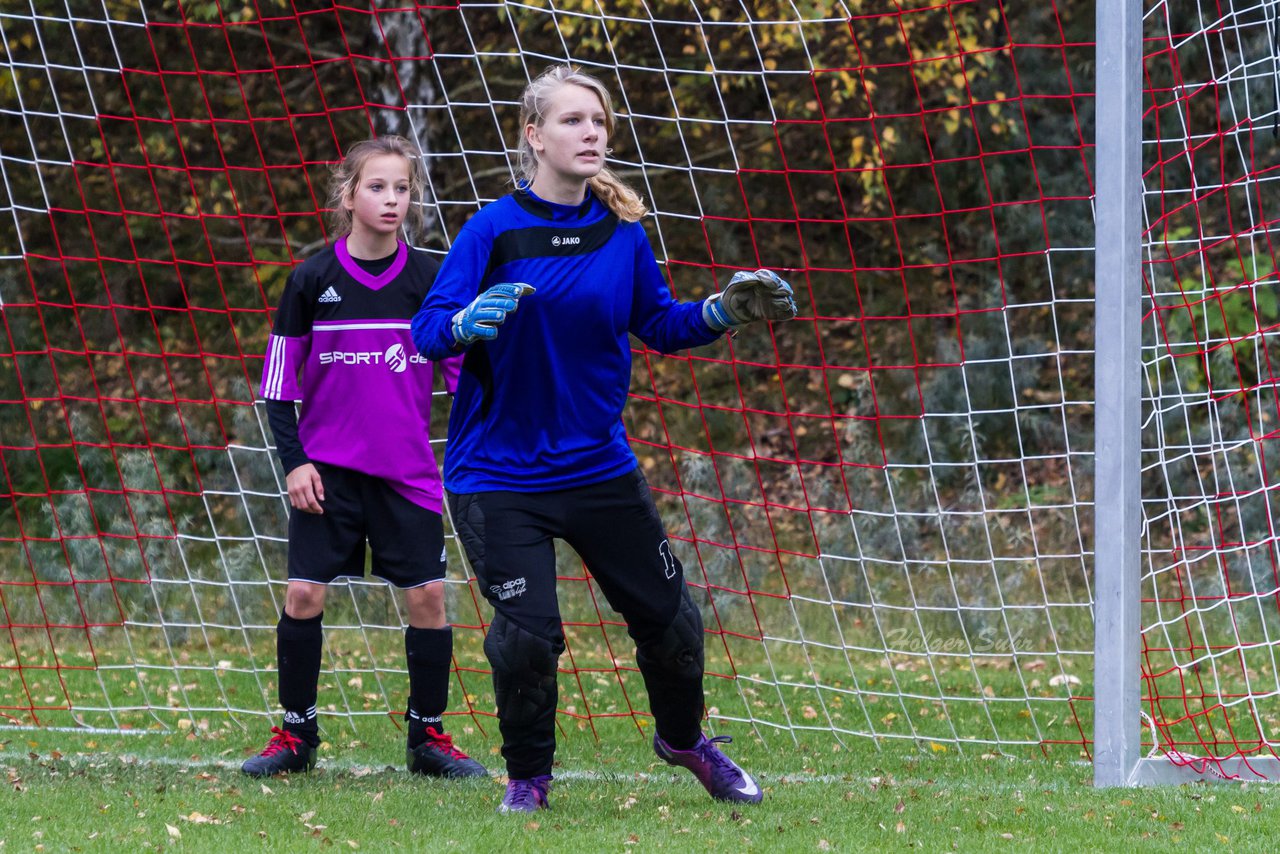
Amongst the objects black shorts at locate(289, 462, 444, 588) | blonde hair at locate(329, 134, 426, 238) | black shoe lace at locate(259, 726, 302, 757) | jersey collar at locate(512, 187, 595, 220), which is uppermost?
blonde hair at locate(329, 134, 426, 238)

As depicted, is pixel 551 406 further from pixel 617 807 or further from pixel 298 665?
pixel 298 665

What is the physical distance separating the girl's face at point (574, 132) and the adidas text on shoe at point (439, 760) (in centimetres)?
189

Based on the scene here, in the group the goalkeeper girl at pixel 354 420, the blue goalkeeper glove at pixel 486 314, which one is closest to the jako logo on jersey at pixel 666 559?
the blue goalkeeper glove at pixel 486 314

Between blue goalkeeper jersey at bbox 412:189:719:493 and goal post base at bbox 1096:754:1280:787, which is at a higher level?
blue goalkeeper jersey at bbox 412:189:719:493

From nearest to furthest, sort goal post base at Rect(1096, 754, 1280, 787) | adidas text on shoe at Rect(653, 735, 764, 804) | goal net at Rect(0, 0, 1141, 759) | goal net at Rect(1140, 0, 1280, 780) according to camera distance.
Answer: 1. adidas text on shoe at Rect(653, 735, 764, 804)
2. goal post base at Rect(1096, 754, 1280, 787)
3. goal net at Rect(1140, 0, 1280, 780)
4. goal net at Rect(0, 0, 1141, 759)

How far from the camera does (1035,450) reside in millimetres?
10641

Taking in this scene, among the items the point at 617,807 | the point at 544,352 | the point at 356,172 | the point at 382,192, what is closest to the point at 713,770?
the point at 617,807

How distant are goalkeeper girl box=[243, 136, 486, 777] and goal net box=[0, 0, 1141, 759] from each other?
193cm

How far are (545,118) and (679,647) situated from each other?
1.39m

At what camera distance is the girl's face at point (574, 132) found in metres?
3.84

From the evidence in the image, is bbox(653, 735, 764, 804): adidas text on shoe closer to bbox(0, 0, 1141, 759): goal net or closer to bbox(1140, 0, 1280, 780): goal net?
bbox(1140, 0, 1280, 780): goal net

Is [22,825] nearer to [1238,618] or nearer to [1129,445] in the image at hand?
[1129,445]

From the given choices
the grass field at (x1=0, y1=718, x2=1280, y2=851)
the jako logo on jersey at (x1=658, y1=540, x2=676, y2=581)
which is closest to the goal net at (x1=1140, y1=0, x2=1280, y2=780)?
the grass field at (x1=0, y1=718, x2=1280, y2=851)

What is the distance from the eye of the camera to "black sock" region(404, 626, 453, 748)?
15.6 ft
